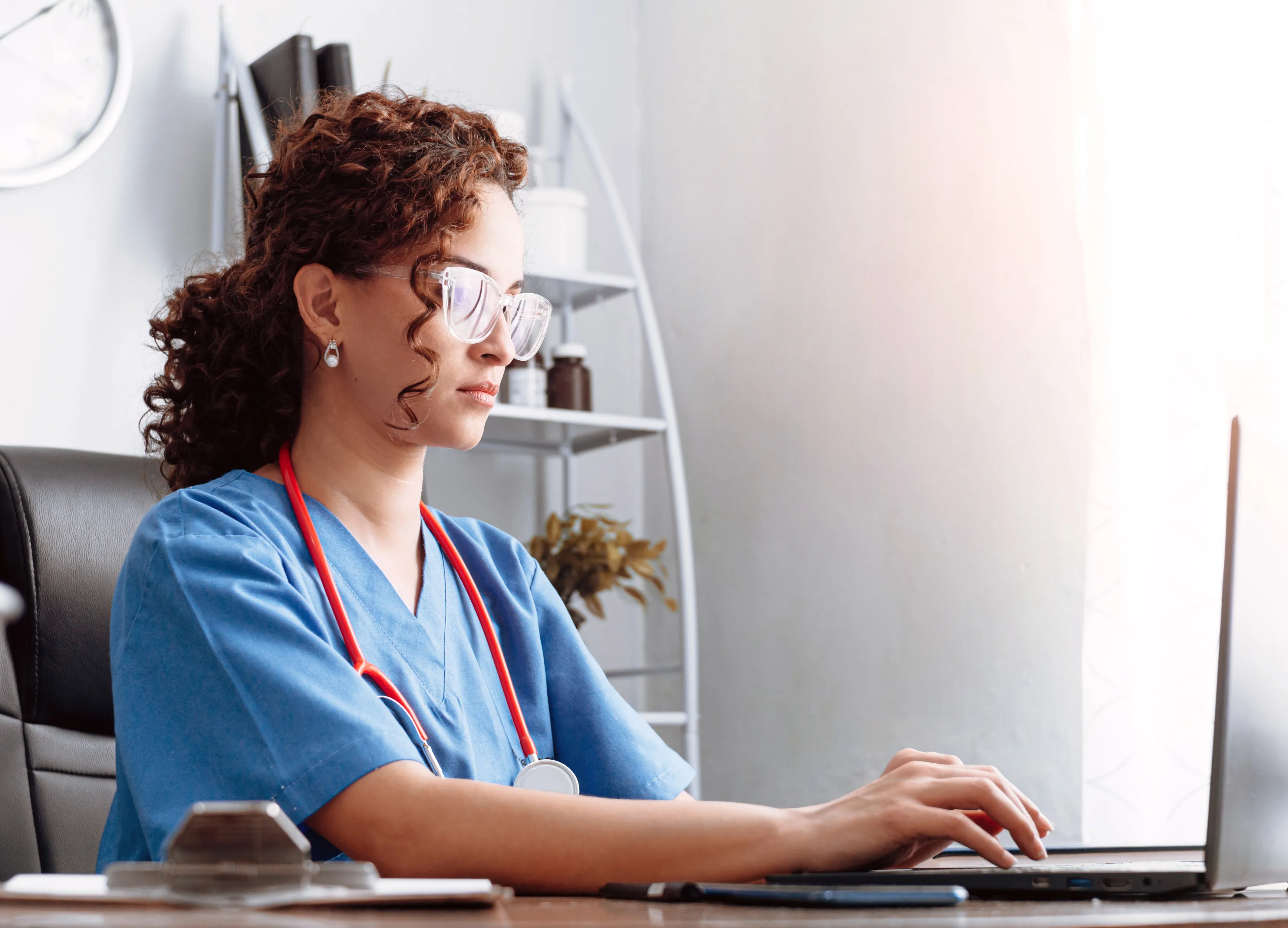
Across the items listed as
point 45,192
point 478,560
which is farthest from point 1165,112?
point 45,192

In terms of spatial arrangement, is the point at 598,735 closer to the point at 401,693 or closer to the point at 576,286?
the point at 401,693

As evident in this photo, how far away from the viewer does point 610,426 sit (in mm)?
2258

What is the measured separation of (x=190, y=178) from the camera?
215 cm

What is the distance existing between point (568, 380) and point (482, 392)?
3.64 ft

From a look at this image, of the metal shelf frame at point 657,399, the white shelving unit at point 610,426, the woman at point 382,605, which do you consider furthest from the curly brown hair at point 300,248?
the metal shelf frame at point 657,399

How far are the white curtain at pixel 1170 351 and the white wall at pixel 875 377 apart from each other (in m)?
0.17

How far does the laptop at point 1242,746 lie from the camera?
2.17 ft

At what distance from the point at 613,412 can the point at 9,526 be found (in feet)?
5.13

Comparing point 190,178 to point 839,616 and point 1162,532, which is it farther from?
point 1162,532

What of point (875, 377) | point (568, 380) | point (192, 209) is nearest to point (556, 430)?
point (568, 380)

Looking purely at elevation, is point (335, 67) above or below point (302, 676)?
above

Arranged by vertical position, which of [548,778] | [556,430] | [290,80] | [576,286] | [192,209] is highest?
[290,80]

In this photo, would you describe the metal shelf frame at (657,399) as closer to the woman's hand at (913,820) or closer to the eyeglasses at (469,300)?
the eyeglasses at (469,300)

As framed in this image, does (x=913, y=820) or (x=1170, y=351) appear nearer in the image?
(x=913, y=820)
